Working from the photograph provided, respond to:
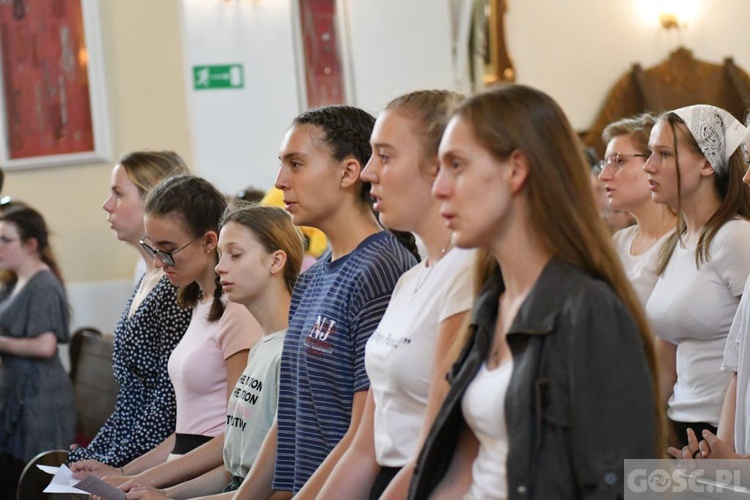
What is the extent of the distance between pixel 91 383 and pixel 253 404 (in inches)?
90.1

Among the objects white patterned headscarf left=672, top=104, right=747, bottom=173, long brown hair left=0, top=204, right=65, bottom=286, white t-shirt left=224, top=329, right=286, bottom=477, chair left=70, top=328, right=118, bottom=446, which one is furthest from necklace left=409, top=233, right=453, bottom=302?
long brown hair left=0, top=204, right=65, bottom=286

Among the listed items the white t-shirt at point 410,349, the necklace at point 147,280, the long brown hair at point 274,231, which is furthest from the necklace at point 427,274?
the necklace at point 147,280

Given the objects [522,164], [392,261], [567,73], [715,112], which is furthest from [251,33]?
[522,164]

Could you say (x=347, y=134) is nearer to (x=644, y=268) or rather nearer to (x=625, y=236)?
(x=644, y=268)

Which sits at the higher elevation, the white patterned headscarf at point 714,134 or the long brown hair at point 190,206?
the white patterned headscarf at point 714,134

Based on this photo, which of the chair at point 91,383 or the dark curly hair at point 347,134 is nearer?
the dark curly hair at point 347,134

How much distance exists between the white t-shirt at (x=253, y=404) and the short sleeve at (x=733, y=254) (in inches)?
43.6

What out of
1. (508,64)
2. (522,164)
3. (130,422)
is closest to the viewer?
(522,164)

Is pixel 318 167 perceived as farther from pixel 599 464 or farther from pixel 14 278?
pixel 14 278

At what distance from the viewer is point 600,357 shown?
1611 mm

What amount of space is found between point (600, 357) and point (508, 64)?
7.59 m

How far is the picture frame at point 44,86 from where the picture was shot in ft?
21.7

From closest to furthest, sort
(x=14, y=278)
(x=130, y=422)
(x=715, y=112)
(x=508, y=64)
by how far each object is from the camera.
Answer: (x=715, y=112) → (x=130, y=422) → (x=14, y=278) → (x=508, y=64)

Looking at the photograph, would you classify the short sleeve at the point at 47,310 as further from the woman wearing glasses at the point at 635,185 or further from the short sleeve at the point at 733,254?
the short sleeve at the point at 733,254
